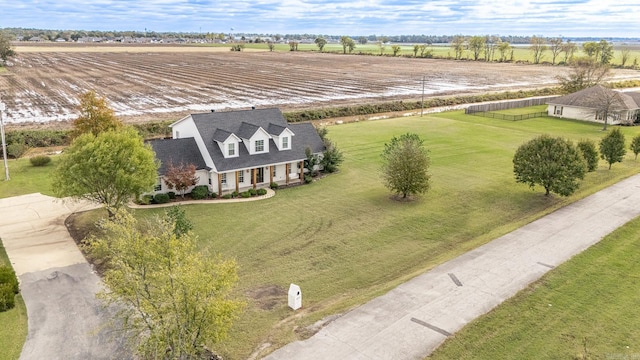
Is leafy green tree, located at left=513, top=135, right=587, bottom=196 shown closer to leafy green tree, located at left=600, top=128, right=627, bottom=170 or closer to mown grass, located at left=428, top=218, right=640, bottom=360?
mown grass, located at left=428, top=218, right=640, bottom=360

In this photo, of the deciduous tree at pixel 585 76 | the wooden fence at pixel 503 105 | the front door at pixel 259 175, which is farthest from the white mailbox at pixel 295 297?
the deciduous tree at pixel 585 76

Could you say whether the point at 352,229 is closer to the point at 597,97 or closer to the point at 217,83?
the point at 597,97

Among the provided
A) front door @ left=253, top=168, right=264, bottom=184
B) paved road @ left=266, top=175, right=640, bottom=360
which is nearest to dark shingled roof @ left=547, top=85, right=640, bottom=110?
paved road @ left=266, top=175, right=640, bottom=360

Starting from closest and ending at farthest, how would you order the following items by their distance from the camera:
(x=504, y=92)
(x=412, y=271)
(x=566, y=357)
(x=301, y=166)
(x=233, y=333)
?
(x=566, y=357), (x=233, y=333), (x=412, y=271), (x=301, y=166), (x=504, y=92)

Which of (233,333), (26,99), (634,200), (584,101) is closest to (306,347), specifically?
(233,333)

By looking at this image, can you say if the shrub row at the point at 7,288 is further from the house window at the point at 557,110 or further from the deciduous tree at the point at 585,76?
the deciduous tree at the point at 585,76

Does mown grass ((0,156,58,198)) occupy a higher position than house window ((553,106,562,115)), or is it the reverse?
house window ((553,106,562,115))

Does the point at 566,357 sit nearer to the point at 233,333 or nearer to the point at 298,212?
the point at 233,333
